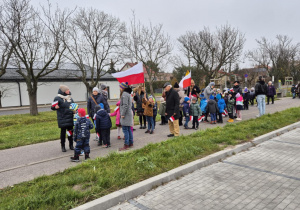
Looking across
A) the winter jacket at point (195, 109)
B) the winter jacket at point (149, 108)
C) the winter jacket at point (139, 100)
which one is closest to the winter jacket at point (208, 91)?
the winter jacket at point (195, 109)

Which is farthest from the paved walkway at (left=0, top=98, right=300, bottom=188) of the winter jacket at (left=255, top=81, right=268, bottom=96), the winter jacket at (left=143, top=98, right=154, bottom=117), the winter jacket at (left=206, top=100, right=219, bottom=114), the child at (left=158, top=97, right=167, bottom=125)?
the winter jacket at (left=255, top=81, right=268, bottom=96)

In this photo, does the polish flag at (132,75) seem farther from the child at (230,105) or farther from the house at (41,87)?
the house at (41,87)

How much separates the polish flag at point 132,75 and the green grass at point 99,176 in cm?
238

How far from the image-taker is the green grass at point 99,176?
3.34 meters

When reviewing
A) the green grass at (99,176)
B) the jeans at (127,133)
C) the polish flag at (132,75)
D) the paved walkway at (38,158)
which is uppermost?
the polish flag at (132,75)

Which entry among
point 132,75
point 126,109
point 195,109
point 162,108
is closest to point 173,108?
point 195,109

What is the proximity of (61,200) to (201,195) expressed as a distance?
2.13m

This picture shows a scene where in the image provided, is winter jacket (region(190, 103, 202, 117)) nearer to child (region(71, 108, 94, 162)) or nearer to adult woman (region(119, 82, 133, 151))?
adult woman (region(119, 82, 133, 151))

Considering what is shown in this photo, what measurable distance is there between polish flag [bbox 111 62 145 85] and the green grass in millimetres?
2380

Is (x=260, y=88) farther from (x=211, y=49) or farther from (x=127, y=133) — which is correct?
(x=211, y=49)

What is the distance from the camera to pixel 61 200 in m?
3.33

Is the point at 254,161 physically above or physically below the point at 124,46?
below

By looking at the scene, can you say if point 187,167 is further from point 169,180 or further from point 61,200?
point 61,200

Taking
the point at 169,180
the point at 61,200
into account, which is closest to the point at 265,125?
the point at 169,180
